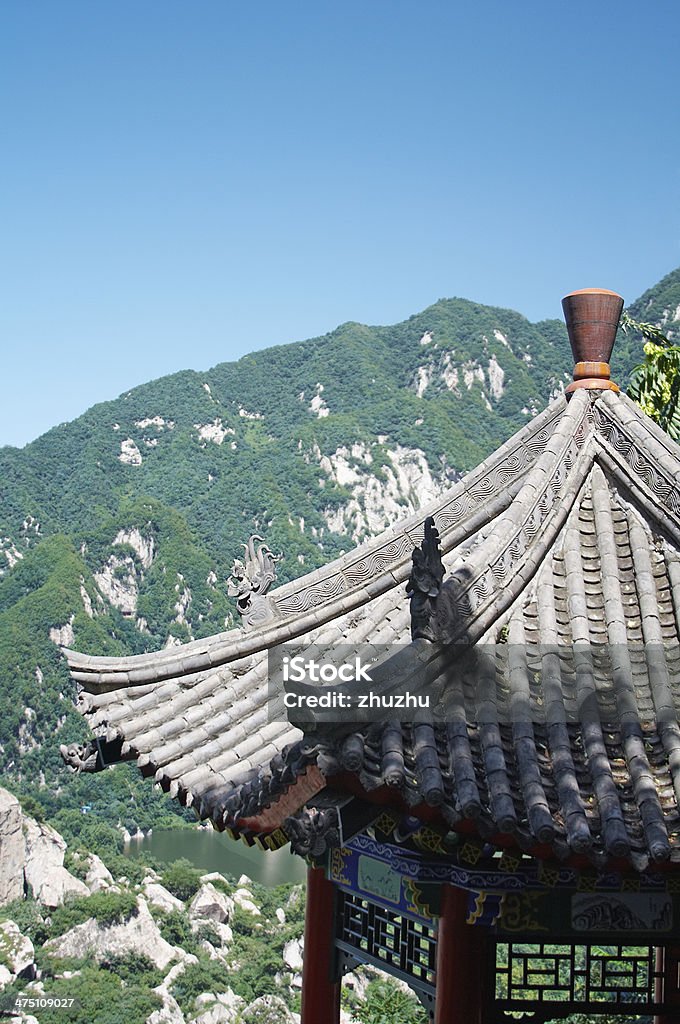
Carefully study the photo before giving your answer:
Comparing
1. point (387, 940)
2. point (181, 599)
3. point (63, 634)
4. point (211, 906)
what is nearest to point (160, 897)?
point (211, 906)

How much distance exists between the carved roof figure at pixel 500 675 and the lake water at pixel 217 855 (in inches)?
2902

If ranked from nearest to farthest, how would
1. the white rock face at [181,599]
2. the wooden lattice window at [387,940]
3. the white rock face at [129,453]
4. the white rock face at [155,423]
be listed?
the wooden lattice window at [387,940] < the white rock face at [181,599] < the white rock face at [129,453] < the white rock face at [155,423]

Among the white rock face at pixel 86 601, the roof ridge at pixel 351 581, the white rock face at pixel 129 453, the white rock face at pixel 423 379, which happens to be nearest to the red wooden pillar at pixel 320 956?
the roof ridge at pixel 351 581

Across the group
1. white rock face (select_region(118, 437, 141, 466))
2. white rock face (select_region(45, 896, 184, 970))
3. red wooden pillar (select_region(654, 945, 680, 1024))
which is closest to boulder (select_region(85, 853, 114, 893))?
white rock face (select_region(45, 896, 184, 970))

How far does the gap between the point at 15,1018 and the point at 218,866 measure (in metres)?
32.1

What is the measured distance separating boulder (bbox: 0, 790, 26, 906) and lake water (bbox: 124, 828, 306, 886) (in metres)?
16.4

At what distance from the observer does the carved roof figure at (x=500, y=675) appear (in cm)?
456

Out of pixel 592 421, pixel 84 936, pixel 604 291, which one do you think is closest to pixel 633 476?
pixel 592 421

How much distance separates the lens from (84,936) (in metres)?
58.9

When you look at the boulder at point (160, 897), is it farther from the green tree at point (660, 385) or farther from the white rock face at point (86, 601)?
the green tree at point (660, 385)

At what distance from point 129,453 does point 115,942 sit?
108 meters

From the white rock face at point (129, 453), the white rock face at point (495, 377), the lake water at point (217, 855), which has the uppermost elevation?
the white rock face at point (495, 377)

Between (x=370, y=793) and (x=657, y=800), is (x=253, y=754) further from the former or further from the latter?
(x=657, y=800)

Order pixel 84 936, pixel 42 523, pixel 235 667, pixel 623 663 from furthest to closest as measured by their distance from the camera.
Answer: pixel 42 523, pixel 84 936, pixel 235 667, pixel 623 663
